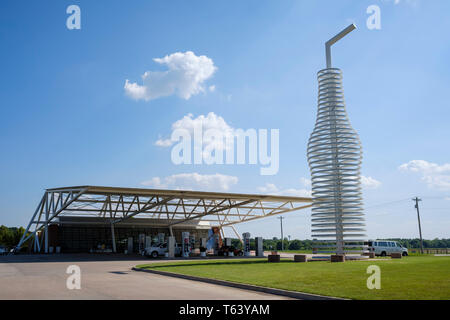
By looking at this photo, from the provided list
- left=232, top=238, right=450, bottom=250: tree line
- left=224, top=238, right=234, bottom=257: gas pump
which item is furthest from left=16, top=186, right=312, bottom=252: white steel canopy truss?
left=232, top=238, right=450, bottom=250: tree line

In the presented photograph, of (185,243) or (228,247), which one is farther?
(228,247)

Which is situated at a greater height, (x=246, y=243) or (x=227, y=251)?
(x=246, y=243)

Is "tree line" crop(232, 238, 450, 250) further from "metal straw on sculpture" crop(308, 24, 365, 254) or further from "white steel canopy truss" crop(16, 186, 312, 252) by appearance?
"metal straw on sculpture" crop(308, 24, 365, 254)

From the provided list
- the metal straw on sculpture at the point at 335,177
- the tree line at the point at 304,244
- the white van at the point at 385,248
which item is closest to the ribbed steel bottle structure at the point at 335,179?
the metal straw on sculpture at the point at 335,177

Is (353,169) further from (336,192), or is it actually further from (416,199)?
(416,199)

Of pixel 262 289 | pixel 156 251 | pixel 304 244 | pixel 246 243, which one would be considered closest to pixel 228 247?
pixel 246 243

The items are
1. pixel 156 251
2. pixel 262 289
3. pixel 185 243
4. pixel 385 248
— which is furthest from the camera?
pixel 185 243

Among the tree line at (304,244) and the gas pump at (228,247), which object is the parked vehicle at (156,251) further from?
the tree line at (304,244)

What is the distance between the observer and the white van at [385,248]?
41375 mm

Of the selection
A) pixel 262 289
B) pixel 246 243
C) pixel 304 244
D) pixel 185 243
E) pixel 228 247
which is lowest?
pixel 304 244

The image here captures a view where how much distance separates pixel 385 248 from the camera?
4188 cm

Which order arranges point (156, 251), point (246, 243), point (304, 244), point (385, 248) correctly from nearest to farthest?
point (385, 248), point (156, 251), point (246, 243), point (304, 244)

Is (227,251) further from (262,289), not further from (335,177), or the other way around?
(262,289)
